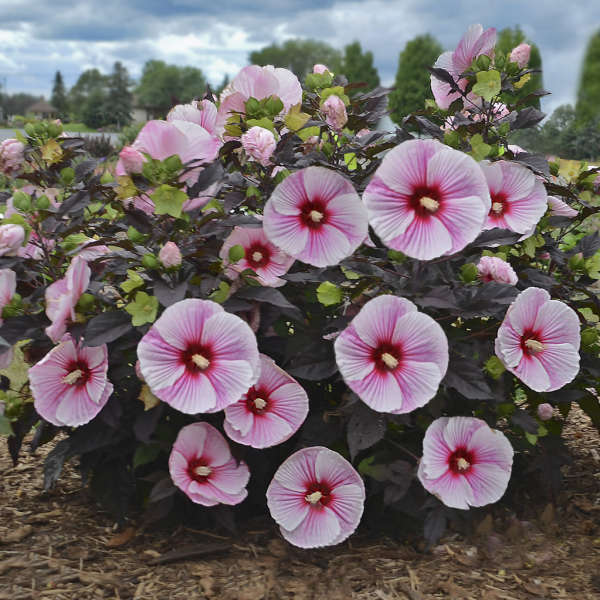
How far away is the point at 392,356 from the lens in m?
1.78

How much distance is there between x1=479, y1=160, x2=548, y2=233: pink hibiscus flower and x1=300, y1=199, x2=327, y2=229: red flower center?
0.51 m

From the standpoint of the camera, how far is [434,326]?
5.73 ft

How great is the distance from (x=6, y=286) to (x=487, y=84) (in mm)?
1463

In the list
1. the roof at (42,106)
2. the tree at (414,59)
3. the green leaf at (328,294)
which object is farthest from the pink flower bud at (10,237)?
the roof at (42,106)

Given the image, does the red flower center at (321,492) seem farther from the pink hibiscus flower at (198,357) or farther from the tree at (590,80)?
the tree at (590,80)

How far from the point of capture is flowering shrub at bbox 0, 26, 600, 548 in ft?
5.65

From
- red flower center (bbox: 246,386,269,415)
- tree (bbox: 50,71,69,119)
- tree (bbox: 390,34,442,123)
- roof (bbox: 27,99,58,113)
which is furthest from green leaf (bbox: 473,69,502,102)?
roof (bbox: 27,99,58,113)

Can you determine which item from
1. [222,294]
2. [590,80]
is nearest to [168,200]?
[222,294]

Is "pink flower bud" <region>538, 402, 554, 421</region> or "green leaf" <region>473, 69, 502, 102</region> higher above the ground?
"green leaf" <region>473, 69, 502, 102</region>

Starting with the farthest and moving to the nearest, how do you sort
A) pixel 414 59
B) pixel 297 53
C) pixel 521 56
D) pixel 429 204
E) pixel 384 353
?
pixel 297 53 → pixel 414 59 → pixel 521 56 → pixel 384 353 → pixel 429 204

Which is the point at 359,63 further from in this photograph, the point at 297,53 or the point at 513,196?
the point at 513,196

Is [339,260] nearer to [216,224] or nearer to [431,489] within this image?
[216,224]

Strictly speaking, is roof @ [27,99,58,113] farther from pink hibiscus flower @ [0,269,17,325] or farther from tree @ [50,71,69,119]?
pink hibiscus flower @ [0,269,17,325]

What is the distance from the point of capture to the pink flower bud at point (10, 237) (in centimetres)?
185
